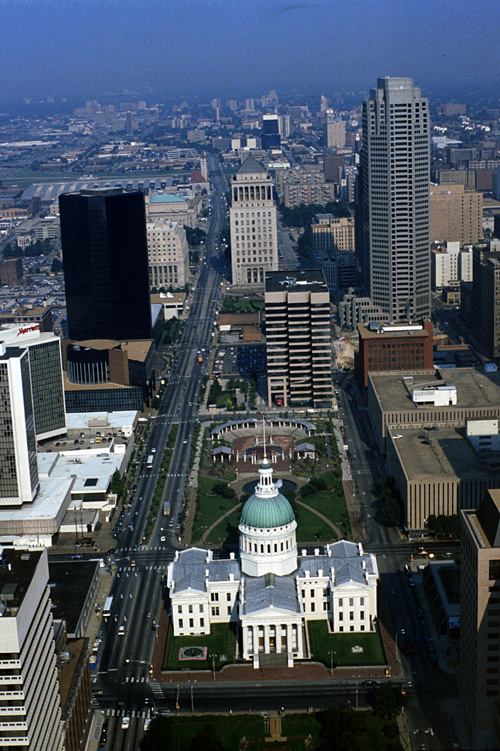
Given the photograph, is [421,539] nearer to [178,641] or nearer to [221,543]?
[221,543]

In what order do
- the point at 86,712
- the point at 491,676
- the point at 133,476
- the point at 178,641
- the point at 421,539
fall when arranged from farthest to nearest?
the point at 133,476
the point at 421,539
the point at 178,641
the point at 86,712
the point at 491,676

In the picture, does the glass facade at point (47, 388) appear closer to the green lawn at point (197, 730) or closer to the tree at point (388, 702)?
the green lawn at point (197, 730)

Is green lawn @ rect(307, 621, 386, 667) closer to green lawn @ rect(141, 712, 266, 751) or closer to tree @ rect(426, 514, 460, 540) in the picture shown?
green lawn @ rect(141, 712, 266, 751)

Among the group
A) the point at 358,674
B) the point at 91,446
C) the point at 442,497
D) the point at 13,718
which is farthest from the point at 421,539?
the point at 13,718

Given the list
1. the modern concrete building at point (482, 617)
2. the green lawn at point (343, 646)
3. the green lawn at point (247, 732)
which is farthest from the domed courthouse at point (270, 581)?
the modern concrete building at point (482, 617)

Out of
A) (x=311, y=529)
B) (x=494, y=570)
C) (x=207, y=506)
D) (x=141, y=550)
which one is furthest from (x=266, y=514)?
(x=494, y=570)

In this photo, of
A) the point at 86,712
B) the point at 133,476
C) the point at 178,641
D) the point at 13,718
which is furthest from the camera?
the point at 133,476

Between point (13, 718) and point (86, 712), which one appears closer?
point (13, 718)
